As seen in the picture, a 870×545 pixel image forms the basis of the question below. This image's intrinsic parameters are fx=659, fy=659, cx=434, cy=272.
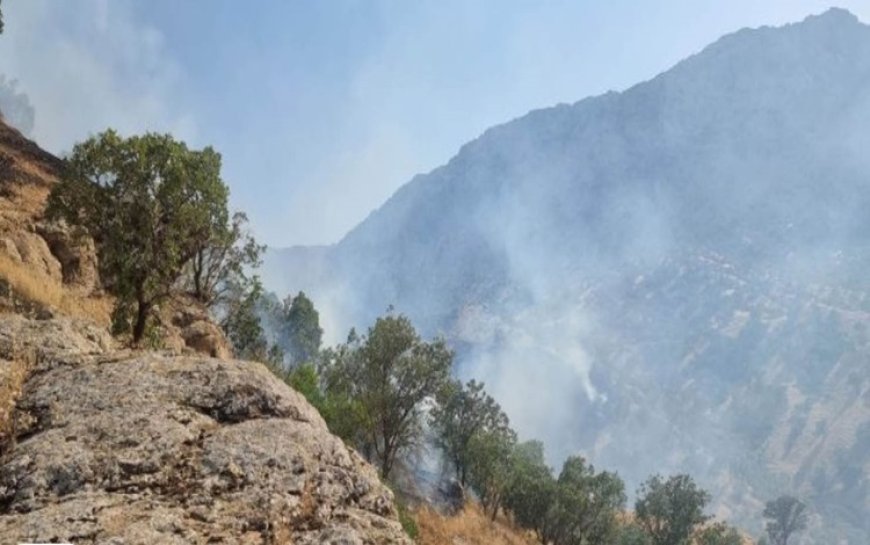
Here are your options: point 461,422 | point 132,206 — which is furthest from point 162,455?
point 461,422

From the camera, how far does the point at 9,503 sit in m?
7.39

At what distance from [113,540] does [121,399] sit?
2.84 meters

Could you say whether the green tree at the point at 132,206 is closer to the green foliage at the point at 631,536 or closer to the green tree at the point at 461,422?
the green tree at the point at 461,422

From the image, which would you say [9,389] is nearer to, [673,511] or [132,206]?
[132,206]

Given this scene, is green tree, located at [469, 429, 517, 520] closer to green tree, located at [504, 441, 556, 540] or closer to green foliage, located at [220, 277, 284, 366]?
green tree, located at [504, 441, 556, 540]

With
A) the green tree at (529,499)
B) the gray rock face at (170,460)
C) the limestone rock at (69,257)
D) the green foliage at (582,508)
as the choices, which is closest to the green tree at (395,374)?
the limestone rock at (69,257)

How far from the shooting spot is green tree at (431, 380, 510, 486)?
87.1 m

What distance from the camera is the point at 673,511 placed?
3735 inches

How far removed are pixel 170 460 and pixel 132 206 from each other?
56.1 feet

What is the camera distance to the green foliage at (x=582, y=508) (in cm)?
7925

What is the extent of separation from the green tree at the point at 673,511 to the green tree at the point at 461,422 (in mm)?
25759

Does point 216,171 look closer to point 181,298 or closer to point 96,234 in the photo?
point 96,234

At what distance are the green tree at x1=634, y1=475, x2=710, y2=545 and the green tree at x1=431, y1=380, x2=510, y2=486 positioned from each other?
25759 mm

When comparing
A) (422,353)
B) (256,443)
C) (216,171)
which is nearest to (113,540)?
(256,443)
